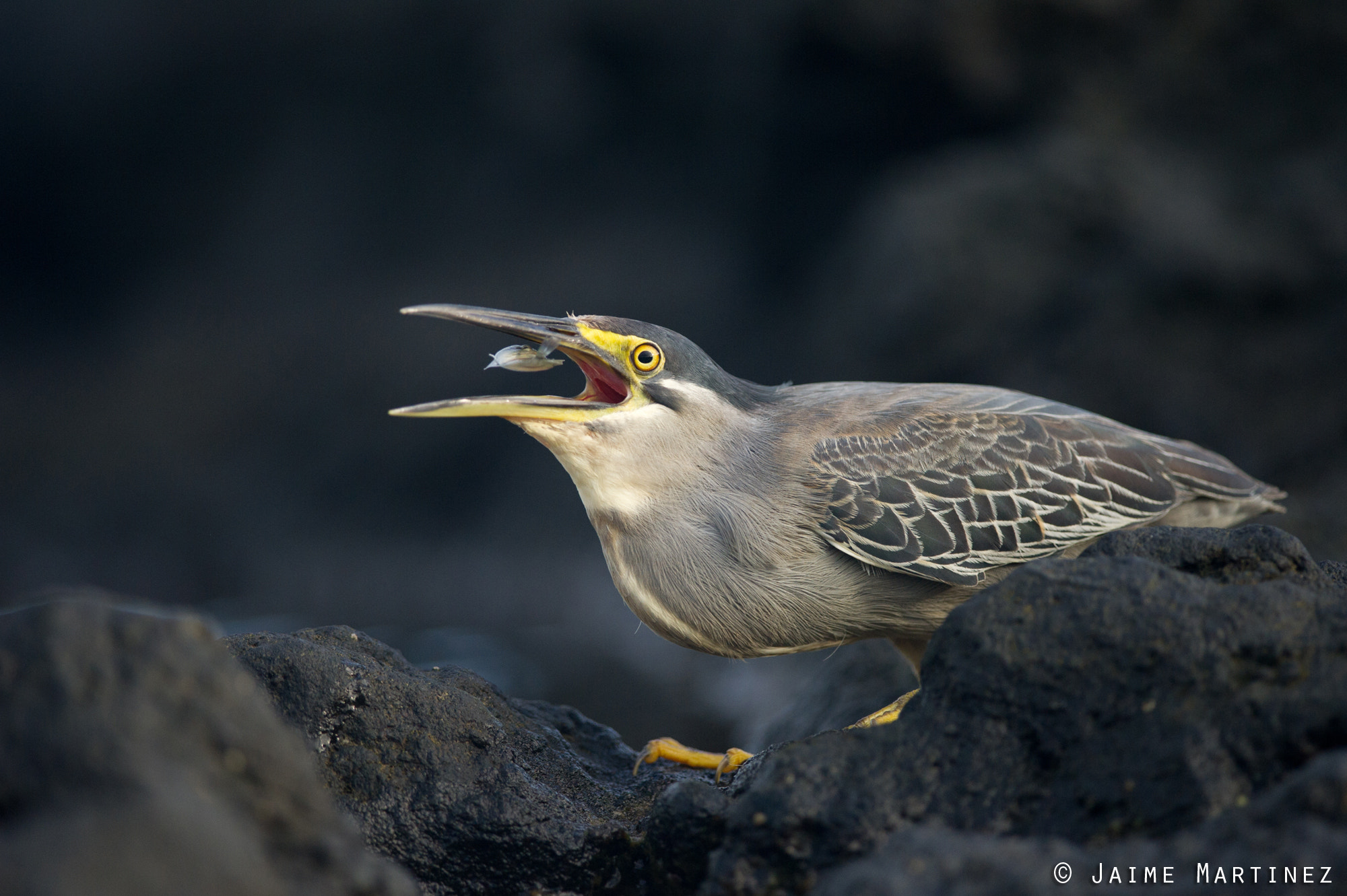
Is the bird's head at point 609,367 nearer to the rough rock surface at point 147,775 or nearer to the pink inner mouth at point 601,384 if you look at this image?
the pink inner mouth at point 601,384

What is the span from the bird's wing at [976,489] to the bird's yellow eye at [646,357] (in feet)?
2.56

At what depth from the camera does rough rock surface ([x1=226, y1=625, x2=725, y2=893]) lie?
10.7ft

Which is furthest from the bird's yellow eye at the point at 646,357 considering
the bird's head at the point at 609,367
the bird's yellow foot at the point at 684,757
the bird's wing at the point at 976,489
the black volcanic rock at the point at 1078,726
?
the black volcanic rock at the point at 1078,726

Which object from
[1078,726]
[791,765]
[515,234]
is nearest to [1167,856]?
[1078,726]

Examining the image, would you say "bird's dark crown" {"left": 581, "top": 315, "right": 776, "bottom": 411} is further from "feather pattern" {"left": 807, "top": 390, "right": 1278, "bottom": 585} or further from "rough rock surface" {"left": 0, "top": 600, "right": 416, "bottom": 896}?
A: "rough rock surface" {"left": 0, "top": 600, "right": 416, "bottom": 896}

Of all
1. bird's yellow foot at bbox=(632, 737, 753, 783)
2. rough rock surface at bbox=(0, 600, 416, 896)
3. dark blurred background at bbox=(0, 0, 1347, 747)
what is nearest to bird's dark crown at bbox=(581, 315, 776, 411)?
bird's yellow foot at bbox=(632, 737, 753, 783)

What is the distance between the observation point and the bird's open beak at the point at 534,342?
3.99 metres

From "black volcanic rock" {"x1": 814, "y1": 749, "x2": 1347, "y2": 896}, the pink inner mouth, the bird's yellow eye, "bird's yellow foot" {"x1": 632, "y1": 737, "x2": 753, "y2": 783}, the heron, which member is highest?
the bird's yellow eye

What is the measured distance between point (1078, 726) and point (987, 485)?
87.6 inches

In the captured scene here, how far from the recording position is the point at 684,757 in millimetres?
4320

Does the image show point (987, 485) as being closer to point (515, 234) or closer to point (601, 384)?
point (601, 384)

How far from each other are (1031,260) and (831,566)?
20.9 feet

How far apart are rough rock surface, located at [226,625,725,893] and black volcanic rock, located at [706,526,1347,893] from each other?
0.58 metres

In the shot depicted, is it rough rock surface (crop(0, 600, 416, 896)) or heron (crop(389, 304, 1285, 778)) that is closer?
rough rock surface (crop(0, 600, 416, 896))
